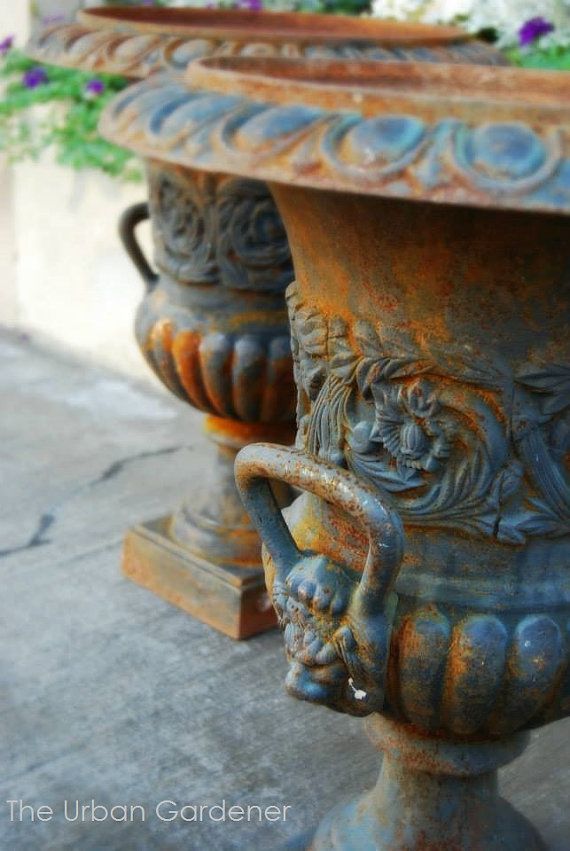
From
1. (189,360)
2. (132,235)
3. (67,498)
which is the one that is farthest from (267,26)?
(67,498)

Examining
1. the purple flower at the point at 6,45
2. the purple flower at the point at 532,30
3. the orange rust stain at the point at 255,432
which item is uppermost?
the purple flower at the point at 532,30

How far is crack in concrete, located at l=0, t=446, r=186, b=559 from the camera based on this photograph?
3.02 metres

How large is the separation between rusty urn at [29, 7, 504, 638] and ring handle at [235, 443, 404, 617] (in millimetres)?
969

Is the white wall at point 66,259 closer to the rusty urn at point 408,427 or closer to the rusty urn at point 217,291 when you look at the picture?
the rusty urn at point 217,291

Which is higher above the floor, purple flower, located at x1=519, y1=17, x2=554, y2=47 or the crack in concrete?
purple flower, located at x1=519, y1=17, x2=554, y2=47

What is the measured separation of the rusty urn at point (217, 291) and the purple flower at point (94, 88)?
1.38 meters

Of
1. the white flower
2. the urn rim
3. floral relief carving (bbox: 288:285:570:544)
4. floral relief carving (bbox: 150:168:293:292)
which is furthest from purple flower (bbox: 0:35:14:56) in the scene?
floral relief carving (bbox: 288:285:570:544)

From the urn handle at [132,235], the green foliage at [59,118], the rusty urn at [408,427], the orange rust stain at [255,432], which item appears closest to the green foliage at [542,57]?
the green foliage at [59,118]

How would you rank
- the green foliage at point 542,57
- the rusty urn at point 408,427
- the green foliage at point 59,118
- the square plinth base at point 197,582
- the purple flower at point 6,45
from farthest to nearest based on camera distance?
the purple flower at point 6,45
the green foliage at point 59,118
the green foliage at point 542,57
the square plinth base at point 197,582
the rusty urn at point 408,427

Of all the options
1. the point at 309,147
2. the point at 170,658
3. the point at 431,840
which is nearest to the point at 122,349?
the point at 170,658

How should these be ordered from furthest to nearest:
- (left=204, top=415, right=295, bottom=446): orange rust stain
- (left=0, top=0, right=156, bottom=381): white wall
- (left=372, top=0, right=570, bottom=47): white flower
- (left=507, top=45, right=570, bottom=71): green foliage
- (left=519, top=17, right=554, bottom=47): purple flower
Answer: (left=0, top=0, right=156, bottom=381): white wall
(left=372, top=0, right=570, bottom=47): white flower
(left=519, top=17, right=554, bottom=47): purple flower
(left=507, top=45, right=570, bottom=71): green foliage
(left=204, top=415, right=295, bottom=446): orange rust stain

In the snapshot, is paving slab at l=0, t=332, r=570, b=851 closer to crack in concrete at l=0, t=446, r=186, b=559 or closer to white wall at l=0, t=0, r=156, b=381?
crack in concrete at l=0, t=446, r=186, b=559

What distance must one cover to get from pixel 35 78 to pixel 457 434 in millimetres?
3496

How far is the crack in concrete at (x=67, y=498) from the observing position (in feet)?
9.91
